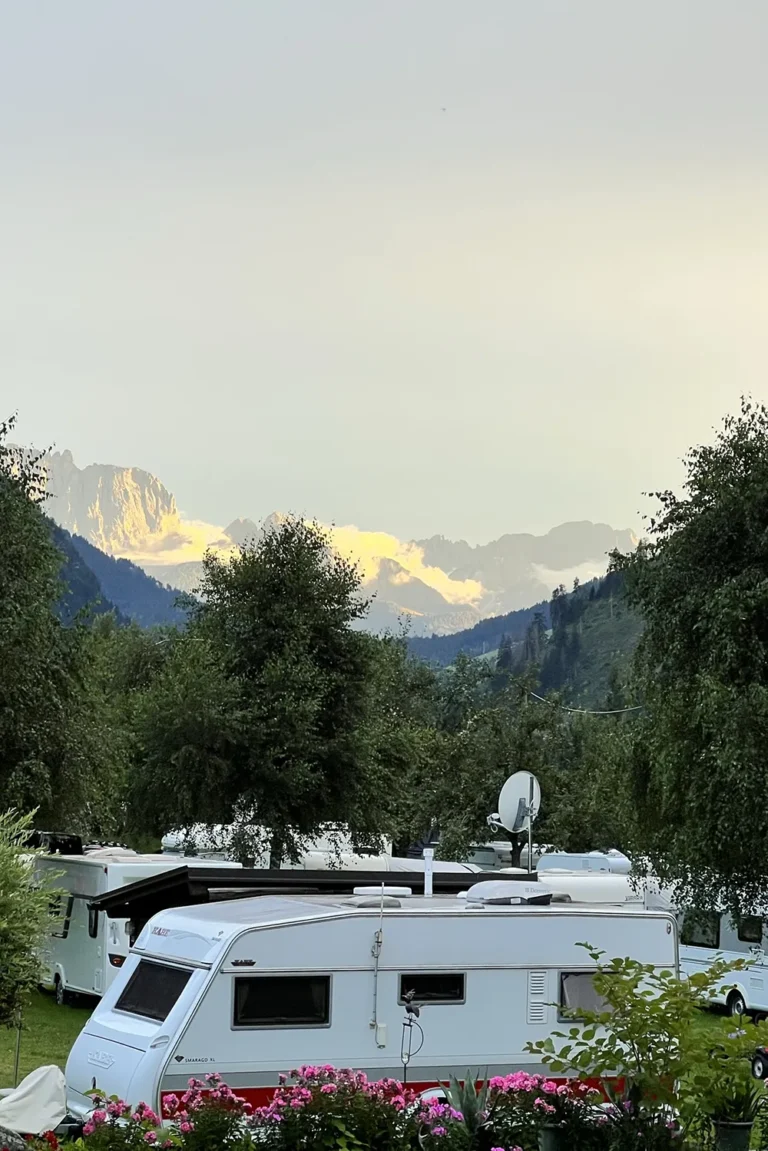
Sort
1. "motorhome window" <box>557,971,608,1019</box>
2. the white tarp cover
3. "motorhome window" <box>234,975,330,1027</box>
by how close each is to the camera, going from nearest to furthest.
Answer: the white tarp cover, "motorhome window" <box>234,975,330,1027</box>, "motorhome window" <box>557,971,608,1019</box>

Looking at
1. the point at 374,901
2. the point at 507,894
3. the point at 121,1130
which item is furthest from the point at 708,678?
the point at 121,1130

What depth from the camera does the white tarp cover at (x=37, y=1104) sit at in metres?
10.5

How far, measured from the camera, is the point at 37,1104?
10773 millimetres

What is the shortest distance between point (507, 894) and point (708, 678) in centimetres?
773

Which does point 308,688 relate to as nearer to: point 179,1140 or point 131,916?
point 131,916

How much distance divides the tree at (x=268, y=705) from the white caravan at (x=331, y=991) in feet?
55.1

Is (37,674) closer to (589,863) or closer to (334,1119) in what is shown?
Answer: (589,863)

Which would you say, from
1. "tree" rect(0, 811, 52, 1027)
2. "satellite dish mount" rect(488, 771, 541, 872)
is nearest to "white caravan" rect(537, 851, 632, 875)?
"satellite dish mount" rect(488, 771, 541, 872)

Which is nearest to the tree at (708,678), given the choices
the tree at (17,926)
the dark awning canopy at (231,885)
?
the dark awning canopy at (231,885)

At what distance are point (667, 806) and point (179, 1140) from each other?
14996mm

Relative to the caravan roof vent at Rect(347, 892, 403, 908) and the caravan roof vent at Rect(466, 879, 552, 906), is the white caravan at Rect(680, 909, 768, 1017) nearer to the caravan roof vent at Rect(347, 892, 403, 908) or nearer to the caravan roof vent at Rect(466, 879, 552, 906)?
the caravan roof vent at Rect(466, 879, 552, 906)

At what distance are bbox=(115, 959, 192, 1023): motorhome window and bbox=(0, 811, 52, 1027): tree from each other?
3458 millimetres

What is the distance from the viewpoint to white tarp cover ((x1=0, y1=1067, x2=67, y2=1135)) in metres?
10.5

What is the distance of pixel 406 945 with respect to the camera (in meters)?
12.7
